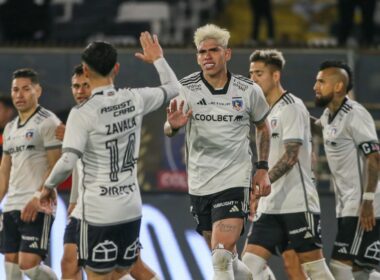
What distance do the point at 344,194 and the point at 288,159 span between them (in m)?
0.62

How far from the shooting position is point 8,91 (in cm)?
1498

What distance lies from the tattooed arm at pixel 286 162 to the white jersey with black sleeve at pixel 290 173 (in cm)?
11

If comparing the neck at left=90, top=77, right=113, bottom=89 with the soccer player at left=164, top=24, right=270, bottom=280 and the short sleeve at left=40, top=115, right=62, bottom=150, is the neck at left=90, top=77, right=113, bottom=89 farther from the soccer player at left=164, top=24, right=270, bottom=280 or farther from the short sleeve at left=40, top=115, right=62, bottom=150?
the short sleeve at left=40, top=115, right=62, bottom=150

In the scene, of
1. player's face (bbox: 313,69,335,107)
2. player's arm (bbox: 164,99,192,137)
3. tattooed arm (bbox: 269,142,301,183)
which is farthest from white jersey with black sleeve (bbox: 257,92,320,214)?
player's arm (bbox: 164,99,192,137)

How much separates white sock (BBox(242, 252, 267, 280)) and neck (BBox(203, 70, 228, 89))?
4.91 ft

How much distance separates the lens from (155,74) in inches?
594

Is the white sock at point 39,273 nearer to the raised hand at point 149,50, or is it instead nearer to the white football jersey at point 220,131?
the white football jersey at point 220,131

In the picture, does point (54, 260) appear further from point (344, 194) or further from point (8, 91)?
A: point (8, 91)

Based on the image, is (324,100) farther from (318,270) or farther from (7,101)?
(7,101)

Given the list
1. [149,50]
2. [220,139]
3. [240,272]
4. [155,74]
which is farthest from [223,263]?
[155,74]

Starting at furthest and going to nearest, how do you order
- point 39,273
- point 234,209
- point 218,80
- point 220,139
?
point 39,273 < point 218,80 < point 220,139 < point 234,209

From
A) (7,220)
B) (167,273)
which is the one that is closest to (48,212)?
(7,220)

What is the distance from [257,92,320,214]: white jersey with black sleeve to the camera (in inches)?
367

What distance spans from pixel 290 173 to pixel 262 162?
Answer: 72 centimetres
